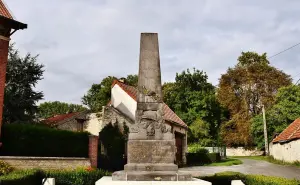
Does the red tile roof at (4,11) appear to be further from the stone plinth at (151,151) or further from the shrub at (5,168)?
the stone plinth at (151,151)

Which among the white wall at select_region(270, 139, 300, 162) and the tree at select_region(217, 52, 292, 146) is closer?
the white wall at select_region(270, 139, 300, 162)

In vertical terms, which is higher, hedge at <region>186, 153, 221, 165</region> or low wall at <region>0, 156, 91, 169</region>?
low wall at <region>0, 156, 91, 169</region>

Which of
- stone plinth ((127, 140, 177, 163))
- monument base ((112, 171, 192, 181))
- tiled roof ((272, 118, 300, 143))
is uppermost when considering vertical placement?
tiled roof ((272, 118, 300, 143))

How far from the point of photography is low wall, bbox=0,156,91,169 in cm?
1692

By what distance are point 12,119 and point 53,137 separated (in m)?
4.71

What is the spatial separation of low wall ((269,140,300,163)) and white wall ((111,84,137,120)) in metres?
13.4

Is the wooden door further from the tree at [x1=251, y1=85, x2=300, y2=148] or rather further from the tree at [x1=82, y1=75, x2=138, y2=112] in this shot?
the tree at [x1=251, y1=85, x2=300, y2=148]

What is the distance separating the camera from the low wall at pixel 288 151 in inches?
1072

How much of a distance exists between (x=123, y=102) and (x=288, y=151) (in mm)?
14952

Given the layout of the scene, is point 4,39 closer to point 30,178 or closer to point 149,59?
point 30,178

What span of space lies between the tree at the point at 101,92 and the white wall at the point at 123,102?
10852 mm

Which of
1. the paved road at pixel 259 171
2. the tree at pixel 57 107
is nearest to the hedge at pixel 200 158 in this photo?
the paved road at pixel 259 171

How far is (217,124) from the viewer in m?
49.4

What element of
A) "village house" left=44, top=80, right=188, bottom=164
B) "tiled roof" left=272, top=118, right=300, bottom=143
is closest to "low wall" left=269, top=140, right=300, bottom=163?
"tiled roof" left=272, top=118, right=300, bottom=143
